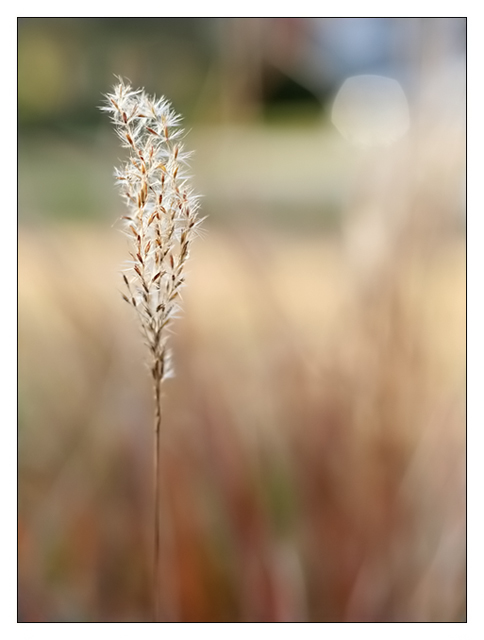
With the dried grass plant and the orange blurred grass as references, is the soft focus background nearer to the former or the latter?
the orange blurred grass

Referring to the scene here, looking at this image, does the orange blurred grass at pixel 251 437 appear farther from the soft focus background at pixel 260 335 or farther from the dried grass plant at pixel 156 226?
the dried grass plant at pixel 156 226

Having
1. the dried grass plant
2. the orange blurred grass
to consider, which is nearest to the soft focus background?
the orange blurred grass

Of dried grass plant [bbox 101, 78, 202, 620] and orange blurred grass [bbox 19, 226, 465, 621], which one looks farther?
orange blurred grass [bbox 19, 226, 465, 621]

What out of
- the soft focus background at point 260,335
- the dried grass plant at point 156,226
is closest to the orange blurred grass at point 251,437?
the soft focus background at point 260,335

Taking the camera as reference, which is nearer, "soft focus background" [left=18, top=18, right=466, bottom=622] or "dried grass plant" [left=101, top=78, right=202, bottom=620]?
"dried grass plant" [left=101, top=78, right=202, bottom=620]

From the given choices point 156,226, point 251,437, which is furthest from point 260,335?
point 156,226

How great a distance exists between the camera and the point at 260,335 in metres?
0.99

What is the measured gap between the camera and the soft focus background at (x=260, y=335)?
3.16 ft

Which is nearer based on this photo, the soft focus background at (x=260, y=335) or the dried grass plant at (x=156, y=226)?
the dried grass plant at (x=156, y=226)

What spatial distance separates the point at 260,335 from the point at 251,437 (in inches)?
7.5

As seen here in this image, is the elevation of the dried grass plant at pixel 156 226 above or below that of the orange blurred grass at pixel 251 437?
above

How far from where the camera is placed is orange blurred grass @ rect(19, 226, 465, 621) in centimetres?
98

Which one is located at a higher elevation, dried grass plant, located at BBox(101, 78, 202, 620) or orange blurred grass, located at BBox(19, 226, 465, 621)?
dried grass plant, located at BBox(101, 78, 202, 620)
